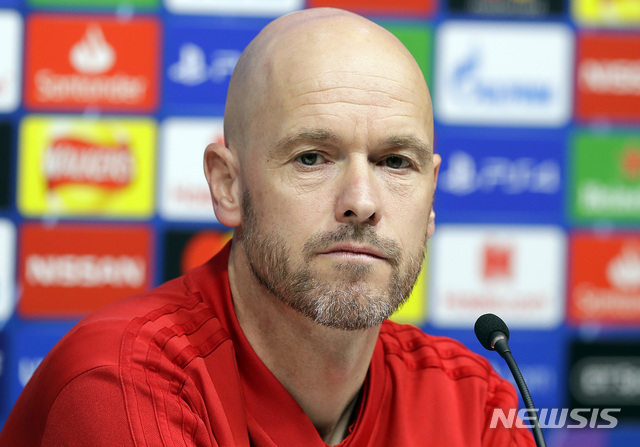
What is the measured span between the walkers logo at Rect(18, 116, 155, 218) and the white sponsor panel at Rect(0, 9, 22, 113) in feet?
0.27

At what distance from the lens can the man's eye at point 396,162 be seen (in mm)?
1115

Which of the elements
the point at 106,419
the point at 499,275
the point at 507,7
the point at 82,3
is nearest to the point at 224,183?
the point at 106,419

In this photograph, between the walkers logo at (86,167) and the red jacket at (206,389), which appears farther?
the walkers logo at (86,167)

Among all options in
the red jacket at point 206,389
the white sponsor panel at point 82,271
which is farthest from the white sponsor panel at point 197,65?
the red jacket at point 206,389

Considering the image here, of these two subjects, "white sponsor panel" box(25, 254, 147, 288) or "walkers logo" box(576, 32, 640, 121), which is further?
"walkers logo" box(576, 32, 640, 121)

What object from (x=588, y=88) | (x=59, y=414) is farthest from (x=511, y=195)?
(x=59, y=414)

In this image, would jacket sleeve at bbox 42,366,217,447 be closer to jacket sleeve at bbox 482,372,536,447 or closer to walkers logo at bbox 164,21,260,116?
jacket sleeve at bbox 482,372,536,447

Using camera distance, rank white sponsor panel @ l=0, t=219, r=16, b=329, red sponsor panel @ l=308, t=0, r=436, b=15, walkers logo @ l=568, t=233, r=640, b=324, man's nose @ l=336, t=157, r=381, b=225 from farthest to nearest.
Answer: walkers logo @ l=568, t=233, r=640, b=324
red sponsor panel @ l=308, t=0, r=436, b=15
white sponsor panel @ l=0, t=219, r=16, b=329
man's nose @ l=336, t=157, r=381, b=225

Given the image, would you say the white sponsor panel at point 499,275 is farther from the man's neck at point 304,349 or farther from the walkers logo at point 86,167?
the man's neck at point 304,349

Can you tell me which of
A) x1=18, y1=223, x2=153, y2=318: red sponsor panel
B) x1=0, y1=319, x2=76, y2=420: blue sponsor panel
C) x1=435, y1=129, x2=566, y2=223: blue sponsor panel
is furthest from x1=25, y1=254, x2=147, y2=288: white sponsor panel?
x1=435, y1=129, x2=566, y2=223: blue sponsor panel

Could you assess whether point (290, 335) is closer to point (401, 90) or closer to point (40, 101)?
point (401, 90)

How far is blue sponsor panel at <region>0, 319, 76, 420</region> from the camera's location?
225cm

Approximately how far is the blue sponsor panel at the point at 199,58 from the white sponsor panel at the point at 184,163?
1.9 inches

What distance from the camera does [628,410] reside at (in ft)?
8.07
